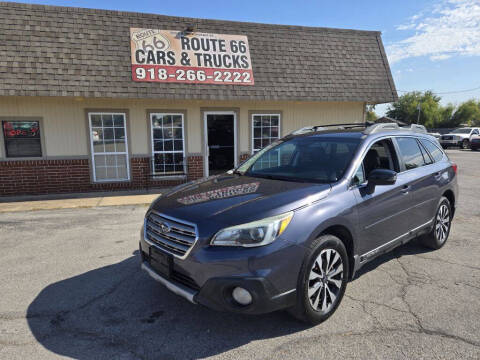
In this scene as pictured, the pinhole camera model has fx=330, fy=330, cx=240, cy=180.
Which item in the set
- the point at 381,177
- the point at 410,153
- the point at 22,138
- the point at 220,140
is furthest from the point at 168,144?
Result: the point at 381,177

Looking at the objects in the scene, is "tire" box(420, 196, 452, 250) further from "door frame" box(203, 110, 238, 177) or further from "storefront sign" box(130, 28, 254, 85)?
"door frame" box(203, 110, 238, 177)

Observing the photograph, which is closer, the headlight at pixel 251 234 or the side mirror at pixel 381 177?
the headlight at pixel 251 234

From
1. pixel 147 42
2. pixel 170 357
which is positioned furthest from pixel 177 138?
pixel 170 357

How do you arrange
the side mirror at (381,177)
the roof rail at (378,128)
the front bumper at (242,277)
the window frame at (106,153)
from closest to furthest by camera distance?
1. the front bumper at (242,277)
2. the side mirror at (381,177)
3. the roof rail at (378,128)
4. the window frame at (106,153)

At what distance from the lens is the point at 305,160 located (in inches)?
152

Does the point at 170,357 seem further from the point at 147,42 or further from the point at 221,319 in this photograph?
the point at 147,42

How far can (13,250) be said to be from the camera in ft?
16.3

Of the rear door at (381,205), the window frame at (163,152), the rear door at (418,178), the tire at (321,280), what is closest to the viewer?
the tire at (321,280)

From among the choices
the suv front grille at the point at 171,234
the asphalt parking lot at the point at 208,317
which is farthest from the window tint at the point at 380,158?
the suv front grille at the point at 171,234

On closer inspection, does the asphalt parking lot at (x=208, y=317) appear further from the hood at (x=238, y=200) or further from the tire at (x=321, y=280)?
the hood at (x=238, y=200)

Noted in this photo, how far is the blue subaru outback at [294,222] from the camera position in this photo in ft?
8.52

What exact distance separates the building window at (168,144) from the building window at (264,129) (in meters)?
2.30

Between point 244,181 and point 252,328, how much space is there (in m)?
1.52

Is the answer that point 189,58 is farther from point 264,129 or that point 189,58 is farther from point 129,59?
point 264,129
